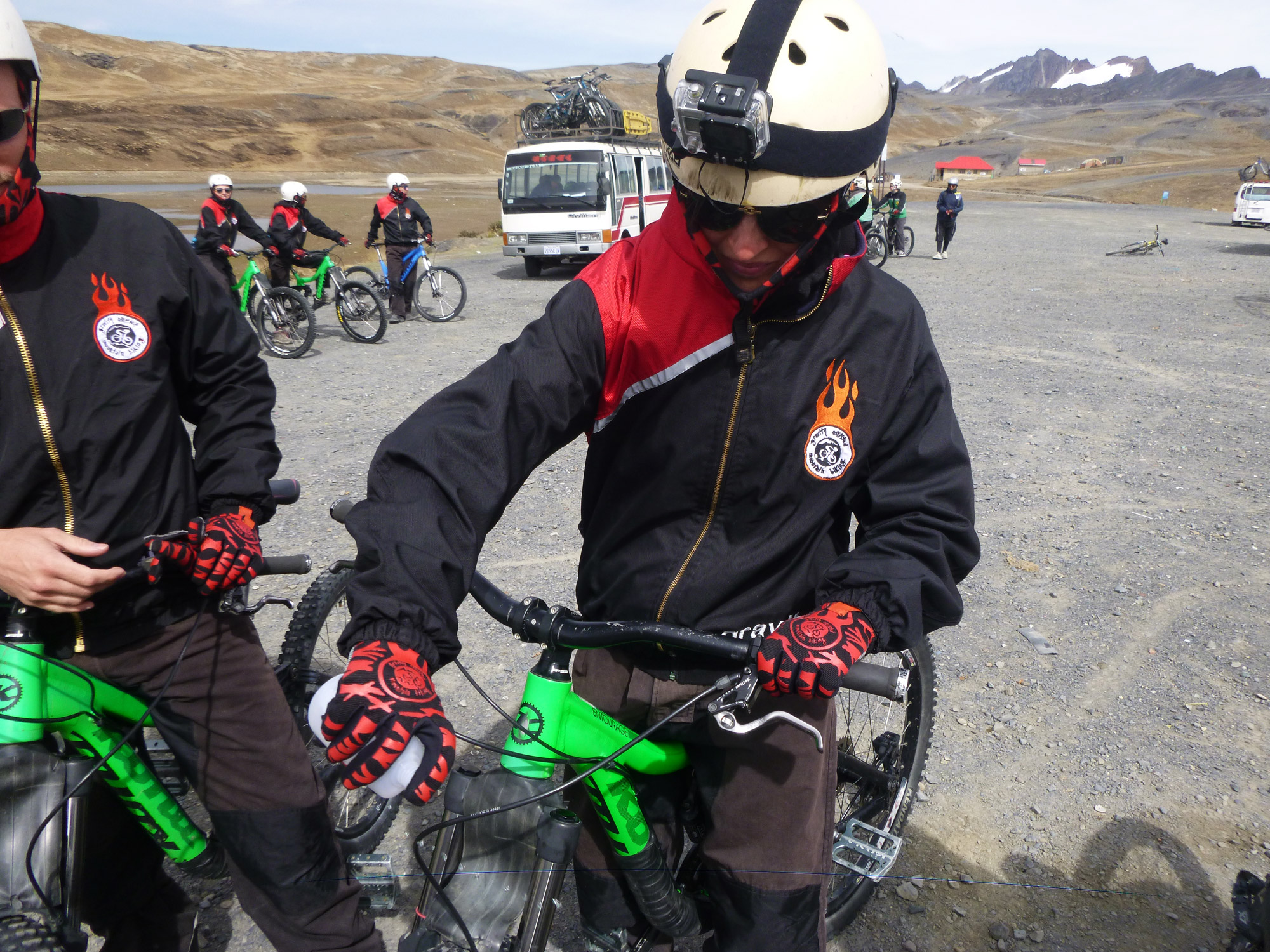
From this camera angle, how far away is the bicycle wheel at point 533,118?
70.6 ft

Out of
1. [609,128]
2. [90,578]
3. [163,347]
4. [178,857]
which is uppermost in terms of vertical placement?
[609,128]

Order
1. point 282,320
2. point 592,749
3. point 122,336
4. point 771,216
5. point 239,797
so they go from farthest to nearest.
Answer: point 282,320 < point 239,797 < point 122,336 < point 592,749 < point 771,216

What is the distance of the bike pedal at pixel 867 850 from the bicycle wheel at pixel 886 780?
0.02m

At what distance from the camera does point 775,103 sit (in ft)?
4.96

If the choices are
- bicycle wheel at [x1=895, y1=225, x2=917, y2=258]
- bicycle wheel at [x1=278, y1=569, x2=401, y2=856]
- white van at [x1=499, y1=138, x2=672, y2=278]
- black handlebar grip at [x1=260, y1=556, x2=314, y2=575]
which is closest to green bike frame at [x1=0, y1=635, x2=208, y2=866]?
black handlebar grip at [x1=260, y1=556, x2=314, y2=575]

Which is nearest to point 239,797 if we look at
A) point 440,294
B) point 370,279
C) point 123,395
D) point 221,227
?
point 123,395

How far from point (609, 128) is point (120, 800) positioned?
18.9 meters

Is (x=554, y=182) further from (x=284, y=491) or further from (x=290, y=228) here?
(x=284, y=491)

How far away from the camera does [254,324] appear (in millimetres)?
10477

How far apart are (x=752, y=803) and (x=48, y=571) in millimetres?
1519

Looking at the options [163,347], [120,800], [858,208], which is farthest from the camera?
[120,800]

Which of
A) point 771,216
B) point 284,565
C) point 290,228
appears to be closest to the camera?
point 771,216

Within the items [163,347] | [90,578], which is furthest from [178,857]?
[163,347]

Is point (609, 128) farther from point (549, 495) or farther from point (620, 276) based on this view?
point (620, 276)
